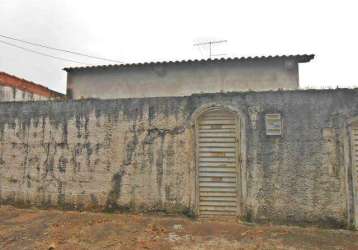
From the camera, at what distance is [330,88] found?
237 inches

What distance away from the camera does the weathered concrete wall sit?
5875 millimetres

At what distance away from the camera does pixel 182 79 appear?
9.59 meters

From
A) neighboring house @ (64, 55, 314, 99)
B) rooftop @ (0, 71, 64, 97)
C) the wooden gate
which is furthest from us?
rooftop @ (0, 71, 64, 97)

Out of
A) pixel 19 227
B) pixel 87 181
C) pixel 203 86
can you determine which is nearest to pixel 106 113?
pixel 87 181

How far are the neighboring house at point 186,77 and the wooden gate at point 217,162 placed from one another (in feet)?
9.77

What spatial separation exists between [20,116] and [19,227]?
3043 millimetres

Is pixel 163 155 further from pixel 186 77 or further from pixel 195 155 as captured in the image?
pixel 186 77

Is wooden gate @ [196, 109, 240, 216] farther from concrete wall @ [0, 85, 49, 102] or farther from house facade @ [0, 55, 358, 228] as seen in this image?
concrete wall @ [0, 85, 49, 102]

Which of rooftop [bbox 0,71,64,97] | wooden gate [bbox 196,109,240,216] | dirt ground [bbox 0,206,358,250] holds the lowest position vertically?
dirt ground [bbox 0,206,358,250]

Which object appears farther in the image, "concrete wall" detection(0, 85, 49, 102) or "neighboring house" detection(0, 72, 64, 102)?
"neighboring house" detection(0, 72, 64, 102)

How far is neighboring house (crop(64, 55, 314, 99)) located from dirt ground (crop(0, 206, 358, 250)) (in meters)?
4.62

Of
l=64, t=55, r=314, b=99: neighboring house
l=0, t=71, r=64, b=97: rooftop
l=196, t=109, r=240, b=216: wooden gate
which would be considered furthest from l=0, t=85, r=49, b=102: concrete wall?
l=196, t=109, r=240, b=216: wooden gate

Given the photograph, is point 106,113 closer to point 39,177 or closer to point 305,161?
point 39,177

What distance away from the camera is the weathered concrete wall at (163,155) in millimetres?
5875
